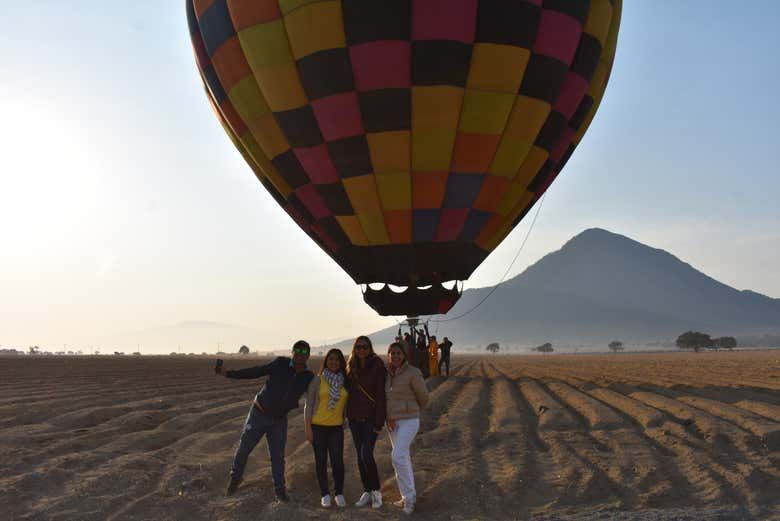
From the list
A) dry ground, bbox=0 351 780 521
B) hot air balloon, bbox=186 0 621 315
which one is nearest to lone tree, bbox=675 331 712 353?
dry ground, bbox=0 351 780 521

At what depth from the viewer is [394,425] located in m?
6.24

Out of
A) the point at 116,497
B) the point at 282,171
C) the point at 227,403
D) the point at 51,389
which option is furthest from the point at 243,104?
the point at 51,389

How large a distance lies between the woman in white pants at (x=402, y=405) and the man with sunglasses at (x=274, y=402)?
857 millimetres

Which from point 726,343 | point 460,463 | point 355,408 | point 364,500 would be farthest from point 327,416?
point 726,343

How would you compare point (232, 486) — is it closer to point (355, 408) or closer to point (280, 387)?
point (280, 387)

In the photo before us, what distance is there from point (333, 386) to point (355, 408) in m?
0.30

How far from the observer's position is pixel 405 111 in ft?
34.6

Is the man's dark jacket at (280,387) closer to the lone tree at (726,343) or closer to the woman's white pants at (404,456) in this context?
the woman's white pants at (404,456)

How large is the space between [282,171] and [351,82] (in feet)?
7.81

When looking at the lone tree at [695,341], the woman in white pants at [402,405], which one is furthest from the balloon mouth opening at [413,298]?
the lone tree at [695,341]

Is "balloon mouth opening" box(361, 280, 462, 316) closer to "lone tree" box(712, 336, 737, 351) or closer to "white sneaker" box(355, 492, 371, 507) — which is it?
"white sneaker" box(355, 492, 371, 507)

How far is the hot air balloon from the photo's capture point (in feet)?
34.0

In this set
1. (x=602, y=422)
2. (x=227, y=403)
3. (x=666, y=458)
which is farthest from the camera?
(x=227, y=403)

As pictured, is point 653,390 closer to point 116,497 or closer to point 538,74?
point 538,74
